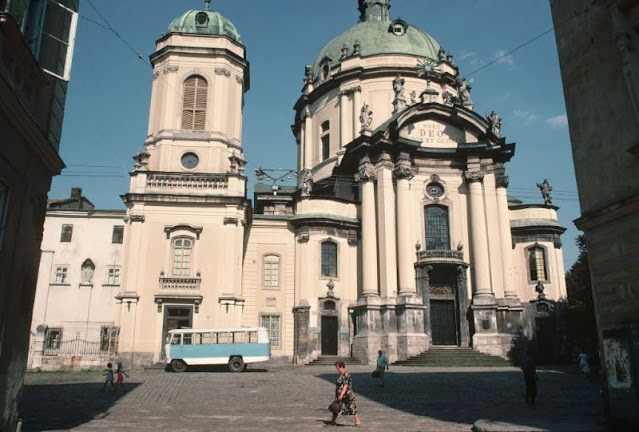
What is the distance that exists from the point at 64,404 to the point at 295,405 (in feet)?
19.8

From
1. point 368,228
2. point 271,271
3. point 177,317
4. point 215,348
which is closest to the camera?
point 215,348

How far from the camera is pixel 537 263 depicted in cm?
3538

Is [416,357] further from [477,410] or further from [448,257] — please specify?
[477,410]

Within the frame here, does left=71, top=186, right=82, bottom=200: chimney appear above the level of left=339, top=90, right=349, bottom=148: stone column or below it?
below

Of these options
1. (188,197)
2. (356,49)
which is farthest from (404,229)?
(356,49)

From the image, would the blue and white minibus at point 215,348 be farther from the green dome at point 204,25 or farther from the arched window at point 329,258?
the green dome at point 204,25

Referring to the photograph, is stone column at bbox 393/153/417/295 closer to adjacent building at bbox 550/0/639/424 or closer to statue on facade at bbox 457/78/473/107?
statue on facade at bbox 457/78/473/107

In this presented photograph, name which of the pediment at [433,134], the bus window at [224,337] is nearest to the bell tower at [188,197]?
the bus window at [224,337]

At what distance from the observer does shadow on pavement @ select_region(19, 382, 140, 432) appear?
35.6 ft

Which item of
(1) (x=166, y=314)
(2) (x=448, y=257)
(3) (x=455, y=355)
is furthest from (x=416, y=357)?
(1) (x=166, y=314)

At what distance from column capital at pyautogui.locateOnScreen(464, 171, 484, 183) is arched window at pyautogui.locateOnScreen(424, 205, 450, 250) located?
7.85 ft

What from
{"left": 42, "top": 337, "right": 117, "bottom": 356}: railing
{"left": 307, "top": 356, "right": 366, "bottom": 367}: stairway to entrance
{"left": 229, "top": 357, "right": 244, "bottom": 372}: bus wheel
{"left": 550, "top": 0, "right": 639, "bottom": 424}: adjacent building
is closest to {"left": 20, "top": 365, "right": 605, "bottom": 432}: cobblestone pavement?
{"left": 550, "top": 0, "right": 639, "bottom": 424}: adjacent building

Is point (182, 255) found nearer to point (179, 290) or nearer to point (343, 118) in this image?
point (179, 290)

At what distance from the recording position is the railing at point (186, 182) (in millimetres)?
31219
